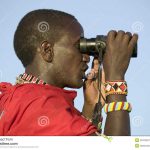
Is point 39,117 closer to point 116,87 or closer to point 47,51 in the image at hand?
point 116,87

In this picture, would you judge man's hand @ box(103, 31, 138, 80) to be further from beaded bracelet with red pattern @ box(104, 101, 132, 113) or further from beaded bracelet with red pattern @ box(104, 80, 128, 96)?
beaded bracelet with red pattern @ box(104, 101, 132, 113)

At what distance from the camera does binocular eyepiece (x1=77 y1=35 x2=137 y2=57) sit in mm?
2793

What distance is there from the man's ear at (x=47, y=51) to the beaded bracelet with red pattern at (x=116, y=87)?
506 mm

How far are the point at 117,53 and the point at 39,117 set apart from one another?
1.79 feet

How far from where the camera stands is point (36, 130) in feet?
7.89

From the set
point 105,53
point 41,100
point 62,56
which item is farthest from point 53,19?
point 41,100

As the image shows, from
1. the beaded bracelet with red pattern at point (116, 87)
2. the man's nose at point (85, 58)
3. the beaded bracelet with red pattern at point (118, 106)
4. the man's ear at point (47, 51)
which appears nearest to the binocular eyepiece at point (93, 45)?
the man's nose at point (85, 58)

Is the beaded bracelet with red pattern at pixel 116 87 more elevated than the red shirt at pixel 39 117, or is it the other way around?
the beaded bracelet with red pattern at pixel 116 87

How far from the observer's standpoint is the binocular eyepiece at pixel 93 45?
2793 millimetres

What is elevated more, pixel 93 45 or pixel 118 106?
pixel 93 45

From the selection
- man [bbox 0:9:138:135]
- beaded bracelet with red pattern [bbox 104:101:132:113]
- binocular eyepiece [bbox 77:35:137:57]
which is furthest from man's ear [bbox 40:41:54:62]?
beaded bracelet with red pattern [bbox 104:101:132:113]

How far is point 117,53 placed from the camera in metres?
2.58

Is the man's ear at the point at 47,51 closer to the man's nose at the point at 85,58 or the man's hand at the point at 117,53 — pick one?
the man's nose at the point at 85,58

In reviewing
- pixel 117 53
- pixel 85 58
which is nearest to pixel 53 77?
pixel 85 58
